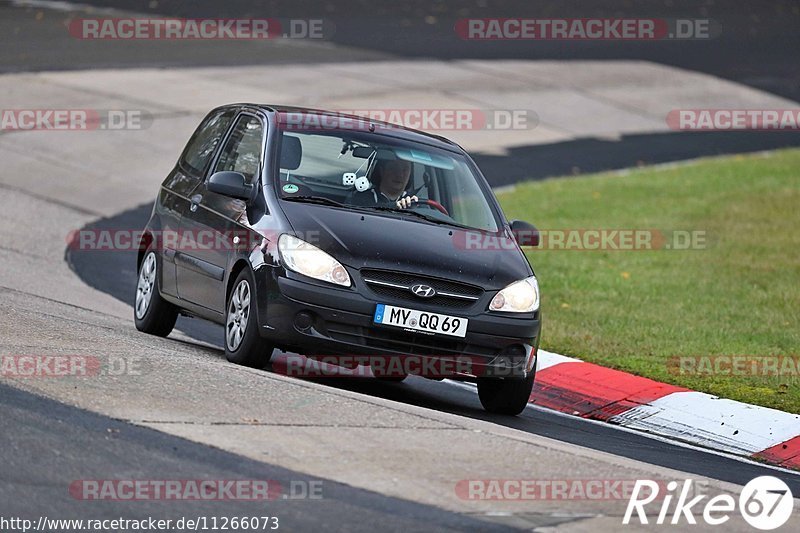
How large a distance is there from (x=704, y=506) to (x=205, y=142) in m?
5.31

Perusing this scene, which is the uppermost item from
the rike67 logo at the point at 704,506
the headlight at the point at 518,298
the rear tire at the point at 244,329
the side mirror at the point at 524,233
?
the side mirror at the point at 524,233

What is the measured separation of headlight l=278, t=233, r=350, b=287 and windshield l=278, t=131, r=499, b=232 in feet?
1.93

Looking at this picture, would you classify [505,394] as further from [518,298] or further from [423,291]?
[423,291]

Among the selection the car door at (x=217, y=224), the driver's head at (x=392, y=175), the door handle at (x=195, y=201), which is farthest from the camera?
the door handle at (x=195, y=201)

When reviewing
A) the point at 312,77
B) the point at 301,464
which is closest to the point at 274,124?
the point at 301,464

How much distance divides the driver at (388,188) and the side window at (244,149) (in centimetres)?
74

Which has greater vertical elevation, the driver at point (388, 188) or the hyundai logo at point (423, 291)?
the driver at point (388, 188)

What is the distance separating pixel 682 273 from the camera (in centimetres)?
1519

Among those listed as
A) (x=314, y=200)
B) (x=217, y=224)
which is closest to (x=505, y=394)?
(x=314, y=200)

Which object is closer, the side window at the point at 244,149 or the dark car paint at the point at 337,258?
the dark car paint at the point at 337,258

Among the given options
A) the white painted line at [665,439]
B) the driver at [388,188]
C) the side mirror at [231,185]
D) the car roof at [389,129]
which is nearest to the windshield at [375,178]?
the driver at [388,188]

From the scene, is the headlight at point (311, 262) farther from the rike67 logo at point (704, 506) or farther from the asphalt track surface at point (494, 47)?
the asphalt track surface at point (494, 47)

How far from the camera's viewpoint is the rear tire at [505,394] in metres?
9.46

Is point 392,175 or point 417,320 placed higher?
point 392,175
